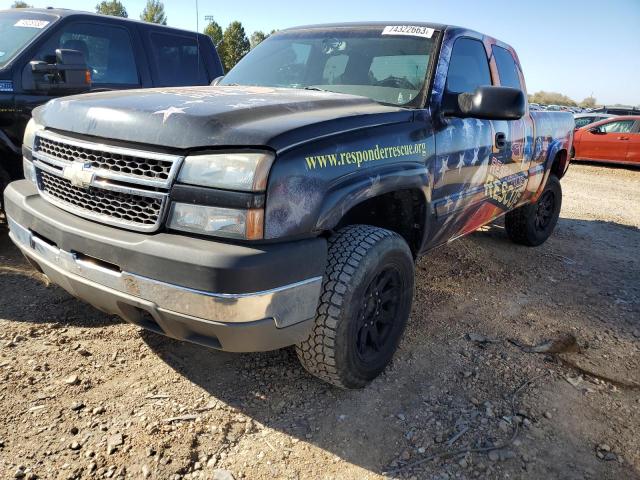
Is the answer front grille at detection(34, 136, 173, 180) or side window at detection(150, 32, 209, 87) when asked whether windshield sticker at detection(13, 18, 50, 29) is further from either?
front grille at detection(34, 136, 173, 180)

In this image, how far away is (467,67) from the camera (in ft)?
11.0

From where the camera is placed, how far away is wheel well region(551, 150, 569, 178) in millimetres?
5270

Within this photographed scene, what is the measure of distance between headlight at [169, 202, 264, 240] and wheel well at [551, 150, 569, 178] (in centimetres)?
443

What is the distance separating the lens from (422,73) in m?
2.93

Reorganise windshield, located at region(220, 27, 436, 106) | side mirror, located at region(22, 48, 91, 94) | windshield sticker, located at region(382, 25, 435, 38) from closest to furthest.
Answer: windshield, located at region(220, 27, 436, 106) < windshield sticker, located at region(382, 25, 435, 38) < side mirror, located at region(22, 48, 91, 94)

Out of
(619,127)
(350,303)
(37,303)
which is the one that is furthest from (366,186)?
(619,127)

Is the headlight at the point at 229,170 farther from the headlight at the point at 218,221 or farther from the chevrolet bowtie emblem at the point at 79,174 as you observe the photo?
the chevrolet bowtie emblem at the point at 79,174

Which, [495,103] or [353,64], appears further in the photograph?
[353,64]

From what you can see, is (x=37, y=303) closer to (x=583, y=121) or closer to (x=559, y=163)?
(x=559, y=163)

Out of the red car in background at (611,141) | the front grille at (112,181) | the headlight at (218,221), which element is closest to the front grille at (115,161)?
the front grille at (112,181)

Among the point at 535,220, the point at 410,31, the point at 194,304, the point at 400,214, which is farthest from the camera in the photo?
the point at 535,220

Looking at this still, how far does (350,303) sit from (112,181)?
1.12 m

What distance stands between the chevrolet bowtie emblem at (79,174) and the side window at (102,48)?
103 inches

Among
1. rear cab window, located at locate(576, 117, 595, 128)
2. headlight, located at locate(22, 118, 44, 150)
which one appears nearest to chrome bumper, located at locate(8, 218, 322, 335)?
headlight, located at locate(22, 118, 44, 150)
